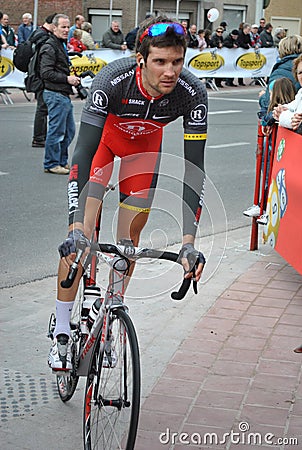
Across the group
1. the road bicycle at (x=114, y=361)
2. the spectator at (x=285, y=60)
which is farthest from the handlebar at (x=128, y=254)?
the spectator at (x=285, y=60)

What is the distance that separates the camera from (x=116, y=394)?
11.7 feet

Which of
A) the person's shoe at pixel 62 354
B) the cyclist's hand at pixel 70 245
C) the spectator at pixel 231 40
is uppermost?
the cyclist's hand at pixel 70 245

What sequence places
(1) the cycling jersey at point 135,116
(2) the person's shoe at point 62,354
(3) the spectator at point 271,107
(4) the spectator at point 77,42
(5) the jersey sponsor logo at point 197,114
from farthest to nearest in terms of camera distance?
(4) the spectator at point 77,42
(3) the spectator at point 271,107
(2) the person's shoe at point 62,354
(5) the jersey sponsor logo at point 197,114
(1) the cycling jersey at point 135,116

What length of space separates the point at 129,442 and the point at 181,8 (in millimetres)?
39910

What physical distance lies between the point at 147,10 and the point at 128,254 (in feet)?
124

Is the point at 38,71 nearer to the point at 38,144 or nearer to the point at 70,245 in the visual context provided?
the point at 38,144

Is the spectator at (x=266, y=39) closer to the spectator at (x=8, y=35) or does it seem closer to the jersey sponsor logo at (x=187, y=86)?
the spectator at (x=8, y=35)

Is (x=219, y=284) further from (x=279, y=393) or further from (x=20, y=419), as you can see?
(x=20, y=419)

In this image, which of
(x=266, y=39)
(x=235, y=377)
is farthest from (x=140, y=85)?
(x=266, y=39)

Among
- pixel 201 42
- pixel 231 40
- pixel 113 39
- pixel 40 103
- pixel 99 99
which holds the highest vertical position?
pixel 99 99

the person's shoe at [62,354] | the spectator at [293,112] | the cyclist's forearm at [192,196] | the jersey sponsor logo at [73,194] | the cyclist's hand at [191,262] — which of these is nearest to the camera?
the cyclist's hand at [191,262]

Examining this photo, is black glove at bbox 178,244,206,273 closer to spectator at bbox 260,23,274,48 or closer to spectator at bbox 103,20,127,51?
spectator at bbox 103,20,127,51

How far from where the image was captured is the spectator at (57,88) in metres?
11.8

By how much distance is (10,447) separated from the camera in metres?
3.99
